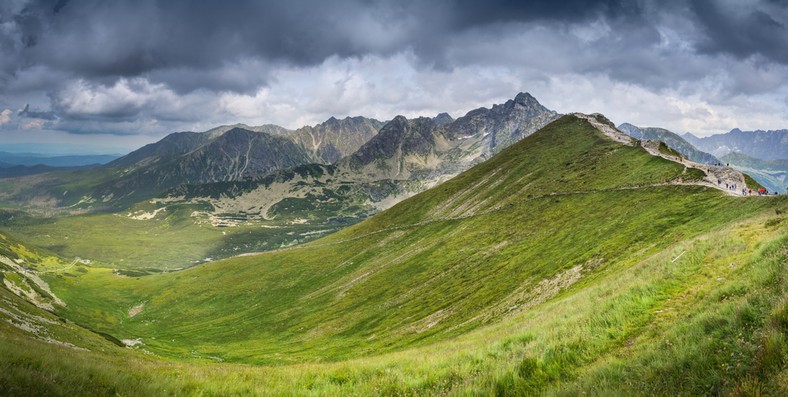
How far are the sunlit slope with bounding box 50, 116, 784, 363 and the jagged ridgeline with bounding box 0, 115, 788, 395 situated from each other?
75cm

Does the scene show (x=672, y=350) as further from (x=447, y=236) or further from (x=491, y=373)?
(x=447, y=236)

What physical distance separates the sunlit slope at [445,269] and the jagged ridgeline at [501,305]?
0.75 meters

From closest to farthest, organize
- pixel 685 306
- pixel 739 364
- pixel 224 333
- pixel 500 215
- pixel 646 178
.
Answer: pixel 739 364, pixel 685 306, pixel 646 178, pixel 224 333, pixel 500 215

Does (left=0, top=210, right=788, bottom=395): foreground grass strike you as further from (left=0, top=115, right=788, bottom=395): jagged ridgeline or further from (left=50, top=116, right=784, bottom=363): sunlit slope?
(left=50, top=116, right=784, bottom=363): sunlit slope

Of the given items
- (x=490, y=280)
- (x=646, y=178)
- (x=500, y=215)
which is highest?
(x=646, y=178)

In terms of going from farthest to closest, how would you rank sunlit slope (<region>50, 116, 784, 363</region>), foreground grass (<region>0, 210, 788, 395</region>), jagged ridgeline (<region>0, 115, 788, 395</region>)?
sunlit slope (<region>50, 116, 784, 363</region>), jagged ridgeline (<region>0, 115, 788, 395</region>), foreground grass (<region>0, 210, 788, 395</region>)

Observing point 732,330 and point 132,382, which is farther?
point 132,382

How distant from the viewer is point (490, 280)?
272ft

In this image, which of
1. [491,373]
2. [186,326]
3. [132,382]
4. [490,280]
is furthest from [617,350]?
[186,326]

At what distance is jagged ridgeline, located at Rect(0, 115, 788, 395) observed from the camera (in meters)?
9.34

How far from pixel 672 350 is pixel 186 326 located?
163 metres

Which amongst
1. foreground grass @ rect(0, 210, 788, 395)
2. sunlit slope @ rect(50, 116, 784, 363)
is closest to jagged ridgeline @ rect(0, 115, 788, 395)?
foreground grass @ rect(0, 210, 788, 395)

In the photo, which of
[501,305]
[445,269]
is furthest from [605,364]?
[445,269]

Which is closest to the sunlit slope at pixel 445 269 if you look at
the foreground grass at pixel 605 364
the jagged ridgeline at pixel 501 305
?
the jagged ridgeline at pixel 501 305
